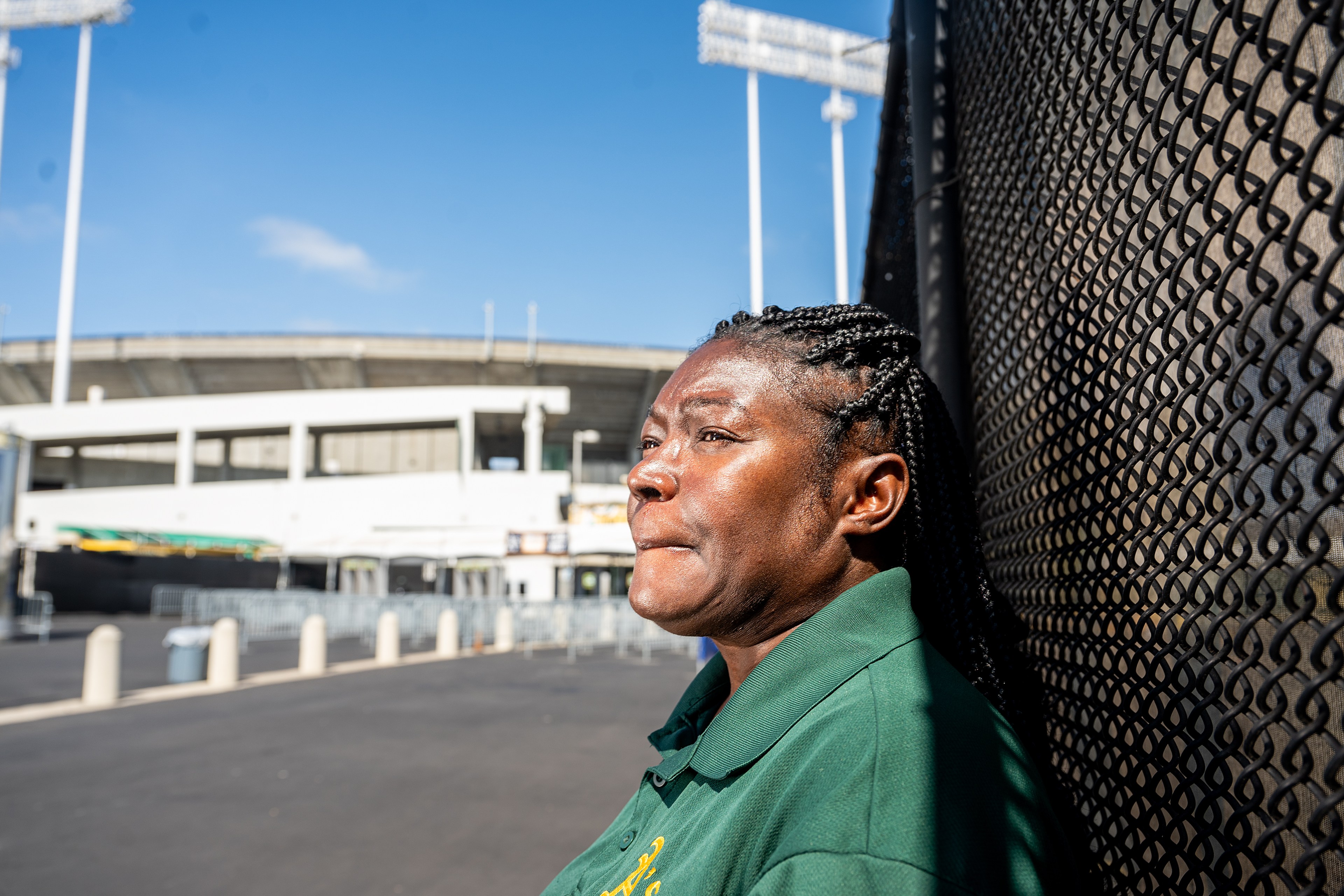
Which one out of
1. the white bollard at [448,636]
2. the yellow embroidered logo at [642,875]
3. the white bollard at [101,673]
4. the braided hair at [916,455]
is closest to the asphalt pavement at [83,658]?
the white bollard at [101,673]

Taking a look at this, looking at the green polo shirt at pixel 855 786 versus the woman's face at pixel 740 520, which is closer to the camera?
the green polo shirt at pixel 855 786

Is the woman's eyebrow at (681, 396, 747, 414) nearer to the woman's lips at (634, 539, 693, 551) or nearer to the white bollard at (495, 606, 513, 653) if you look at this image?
the woman's lips at (634, 539, 693, 551)

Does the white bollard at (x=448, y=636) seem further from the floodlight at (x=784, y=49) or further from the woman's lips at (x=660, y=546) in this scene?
the floodlight at (x=784, y=49)

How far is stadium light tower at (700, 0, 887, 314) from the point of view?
35438mm

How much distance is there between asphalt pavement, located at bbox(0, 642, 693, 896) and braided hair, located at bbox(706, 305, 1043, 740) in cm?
400

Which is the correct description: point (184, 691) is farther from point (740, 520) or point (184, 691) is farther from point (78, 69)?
point (78, 69)

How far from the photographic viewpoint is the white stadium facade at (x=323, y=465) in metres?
33.6

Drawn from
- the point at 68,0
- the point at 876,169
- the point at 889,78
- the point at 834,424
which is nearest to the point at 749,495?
the point at 834,424

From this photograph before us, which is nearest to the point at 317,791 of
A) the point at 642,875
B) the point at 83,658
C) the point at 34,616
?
the point at 642,875

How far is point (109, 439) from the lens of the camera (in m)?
42.5

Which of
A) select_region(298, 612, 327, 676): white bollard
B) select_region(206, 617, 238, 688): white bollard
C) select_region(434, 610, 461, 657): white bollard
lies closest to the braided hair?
select_region(206, 617, 238, 688): white bollard

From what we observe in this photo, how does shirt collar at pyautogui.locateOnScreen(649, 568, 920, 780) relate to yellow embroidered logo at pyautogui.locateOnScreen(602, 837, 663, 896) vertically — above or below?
above

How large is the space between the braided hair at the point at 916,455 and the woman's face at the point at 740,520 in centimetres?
7

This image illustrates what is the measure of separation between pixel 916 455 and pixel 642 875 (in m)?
0.80
